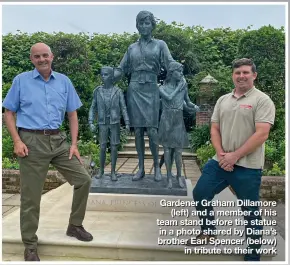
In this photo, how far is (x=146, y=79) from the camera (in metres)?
4.50

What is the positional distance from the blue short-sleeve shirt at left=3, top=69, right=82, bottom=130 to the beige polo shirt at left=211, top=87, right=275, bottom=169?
1562mm

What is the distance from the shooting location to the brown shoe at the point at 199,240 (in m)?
3.27

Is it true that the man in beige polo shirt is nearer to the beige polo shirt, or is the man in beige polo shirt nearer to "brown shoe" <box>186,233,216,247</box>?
the beige polo shirt

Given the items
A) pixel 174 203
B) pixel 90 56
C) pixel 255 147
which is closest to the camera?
pixel 255 147

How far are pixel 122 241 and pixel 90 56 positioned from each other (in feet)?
30.0

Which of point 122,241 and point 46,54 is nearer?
point 46,54

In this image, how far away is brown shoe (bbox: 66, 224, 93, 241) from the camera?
3.43 m

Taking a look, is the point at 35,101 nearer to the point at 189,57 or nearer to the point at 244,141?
the point at 244,141

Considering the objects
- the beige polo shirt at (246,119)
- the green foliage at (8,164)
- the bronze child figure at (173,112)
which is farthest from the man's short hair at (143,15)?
the green foliage at (8,164)

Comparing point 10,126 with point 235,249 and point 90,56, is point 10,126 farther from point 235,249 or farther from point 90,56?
point 90,56

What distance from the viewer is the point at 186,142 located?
14.6ft

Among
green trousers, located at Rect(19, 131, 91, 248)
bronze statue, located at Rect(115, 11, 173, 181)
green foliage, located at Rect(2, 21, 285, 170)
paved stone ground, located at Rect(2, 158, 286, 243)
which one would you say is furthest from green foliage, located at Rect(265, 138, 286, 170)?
green trousers, located at Rect(19, 131, 91, 248)

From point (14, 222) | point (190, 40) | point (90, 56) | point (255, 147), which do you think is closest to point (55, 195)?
point (14, 222)

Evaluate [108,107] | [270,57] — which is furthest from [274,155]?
[108,107]
